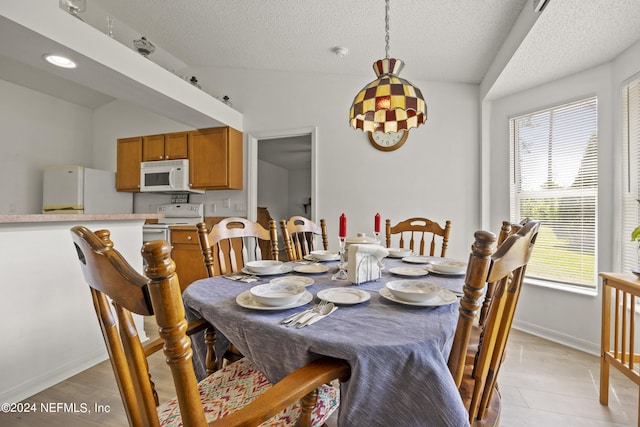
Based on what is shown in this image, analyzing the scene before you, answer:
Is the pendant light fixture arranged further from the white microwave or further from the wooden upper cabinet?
the white microwave

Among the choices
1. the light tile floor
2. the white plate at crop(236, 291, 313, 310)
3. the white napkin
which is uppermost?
the white napkin

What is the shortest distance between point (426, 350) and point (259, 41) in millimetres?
3173

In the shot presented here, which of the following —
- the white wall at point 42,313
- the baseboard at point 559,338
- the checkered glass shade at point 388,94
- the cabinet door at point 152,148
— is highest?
the cabinet door at point 152,148

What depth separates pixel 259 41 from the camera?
9.81 ft

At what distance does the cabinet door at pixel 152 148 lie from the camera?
3.99m

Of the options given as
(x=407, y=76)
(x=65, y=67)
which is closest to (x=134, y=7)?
(x=65, y=67)

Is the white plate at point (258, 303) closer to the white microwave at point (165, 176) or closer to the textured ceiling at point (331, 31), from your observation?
the textured ceiling at point (331, 31)

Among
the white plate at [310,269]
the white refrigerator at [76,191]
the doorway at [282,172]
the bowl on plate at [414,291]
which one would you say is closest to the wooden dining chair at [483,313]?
the bowl on plate at [414,291]

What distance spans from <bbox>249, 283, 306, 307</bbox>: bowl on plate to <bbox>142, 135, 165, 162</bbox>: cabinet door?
3.59 meters

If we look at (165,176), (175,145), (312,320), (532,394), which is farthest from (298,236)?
(175,145)

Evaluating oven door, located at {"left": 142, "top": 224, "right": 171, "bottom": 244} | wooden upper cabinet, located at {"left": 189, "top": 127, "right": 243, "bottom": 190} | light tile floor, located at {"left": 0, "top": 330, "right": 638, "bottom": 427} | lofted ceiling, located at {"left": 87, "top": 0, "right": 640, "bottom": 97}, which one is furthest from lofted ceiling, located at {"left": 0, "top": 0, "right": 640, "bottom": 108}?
light tile floor, located at {"left": 0, "top": 330, "right": 638, "bottom": 427}

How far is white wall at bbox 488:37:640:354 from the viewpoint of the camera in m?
2.21

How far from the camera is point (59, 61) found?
212 cm

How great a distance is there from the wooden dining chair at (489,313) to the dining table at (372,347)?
69 mm
